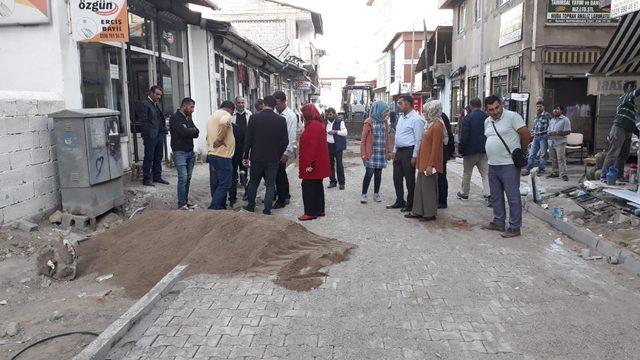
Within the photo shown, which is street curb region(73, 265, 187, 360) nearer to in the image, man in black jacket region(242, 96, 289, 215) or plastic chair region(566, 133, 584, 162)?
man in black jacket region(242, 96, 289, 215)

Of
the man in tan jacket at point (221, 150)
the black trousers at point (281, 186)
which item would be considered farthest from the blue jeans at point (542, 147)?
the man in tan jacket at point (221, 150)

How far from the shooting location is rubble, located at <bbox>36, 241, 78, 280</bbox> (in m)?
5.50

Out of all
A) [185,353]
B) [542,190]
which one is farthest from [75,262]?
[542,190]

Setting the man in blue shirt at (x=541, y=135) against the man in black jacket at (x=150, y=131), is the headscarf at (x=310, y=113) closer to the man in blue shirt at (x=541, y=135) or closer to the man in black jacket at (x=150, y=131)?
the man in black jacket at (x=150, y=131)

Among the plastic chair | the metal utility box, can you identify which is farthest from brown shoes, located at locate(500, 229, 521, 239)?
the plastic chair

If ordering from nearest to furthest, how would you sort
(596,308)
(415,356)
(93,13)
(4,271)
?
(415,356), (596,308), (4,271), (93,13)

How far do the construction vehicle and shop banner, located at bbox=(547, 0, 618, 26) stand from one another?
559 inches

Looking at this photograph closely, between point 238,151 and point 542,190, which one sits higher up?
point 238,151

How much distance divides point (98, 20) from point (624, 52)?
8877mm

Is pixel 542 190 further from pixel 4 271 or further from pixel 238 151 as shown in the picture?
pixel 4 271

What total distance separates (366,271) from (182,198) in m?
4.13

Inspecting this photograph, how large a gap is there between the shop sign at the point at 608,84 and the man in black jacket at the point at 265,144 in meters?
5.89

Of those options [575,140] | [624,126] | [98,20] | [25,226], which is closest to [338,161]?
[624,126]

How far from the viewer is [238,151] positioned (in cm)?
997
